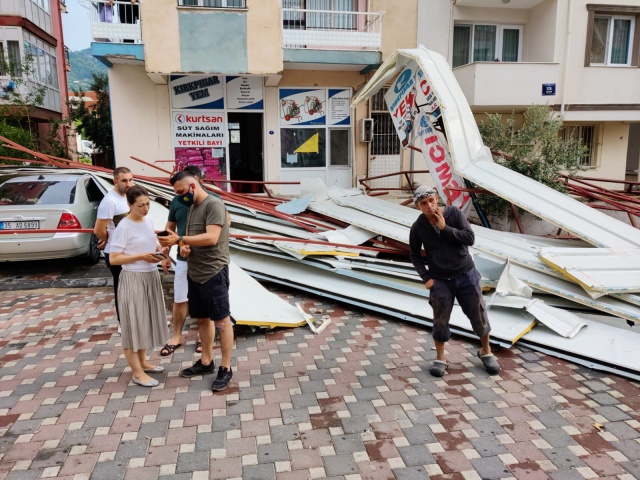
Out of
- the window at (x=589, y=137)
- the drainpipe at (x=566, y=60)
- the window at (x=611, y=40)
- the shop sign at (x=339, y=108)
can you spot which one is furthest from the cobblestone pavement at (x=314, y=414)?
the window at (x=611, y=40)

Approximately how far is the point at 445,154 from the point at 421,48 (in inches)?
70.1

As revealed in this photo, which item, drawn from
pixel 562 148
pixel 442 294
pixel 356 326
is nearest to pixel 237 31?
pixel 562 148

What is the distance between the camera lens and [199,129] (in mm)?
12375

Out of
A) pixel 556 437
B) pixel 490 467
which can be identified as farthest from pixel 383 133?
pixel 490 467

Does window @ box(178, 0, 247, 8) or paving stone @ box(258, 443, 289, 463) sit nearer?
paving stone @ box(258, 443, 289, 463)

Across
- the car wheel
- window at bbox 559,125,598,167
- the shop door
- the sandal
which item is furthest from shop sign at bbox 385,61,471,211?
window at bbox 559,125,598,167

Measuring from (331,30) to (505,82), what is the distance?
15.4 ft

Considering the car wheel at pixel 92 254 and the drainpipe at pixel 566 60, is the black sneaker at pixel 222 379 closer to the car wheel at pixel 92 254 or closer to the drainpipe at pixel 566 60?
the car wheel at pixel 92 254

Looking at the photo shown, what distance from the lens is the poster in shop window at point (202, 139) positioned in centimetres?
1226

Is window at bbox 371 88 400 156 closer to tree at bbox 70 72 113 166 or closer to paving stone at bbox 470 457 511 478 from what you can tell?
tree at bbox 70 72 113 166

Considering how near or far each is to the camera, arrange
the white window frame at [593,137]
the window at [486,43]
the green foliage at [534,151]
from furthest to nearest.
Result: the white window frame at [593,137]
the window at [486,43]
the green foliage at [534,151]

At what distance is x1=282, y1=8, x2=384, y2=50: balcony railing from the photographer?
11648mm

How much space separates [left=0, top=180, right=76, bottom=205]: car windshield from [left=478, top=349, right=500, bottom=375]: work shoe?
235 inches

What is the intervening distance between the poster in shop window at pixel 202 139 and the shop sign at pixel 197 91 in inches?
6.8
